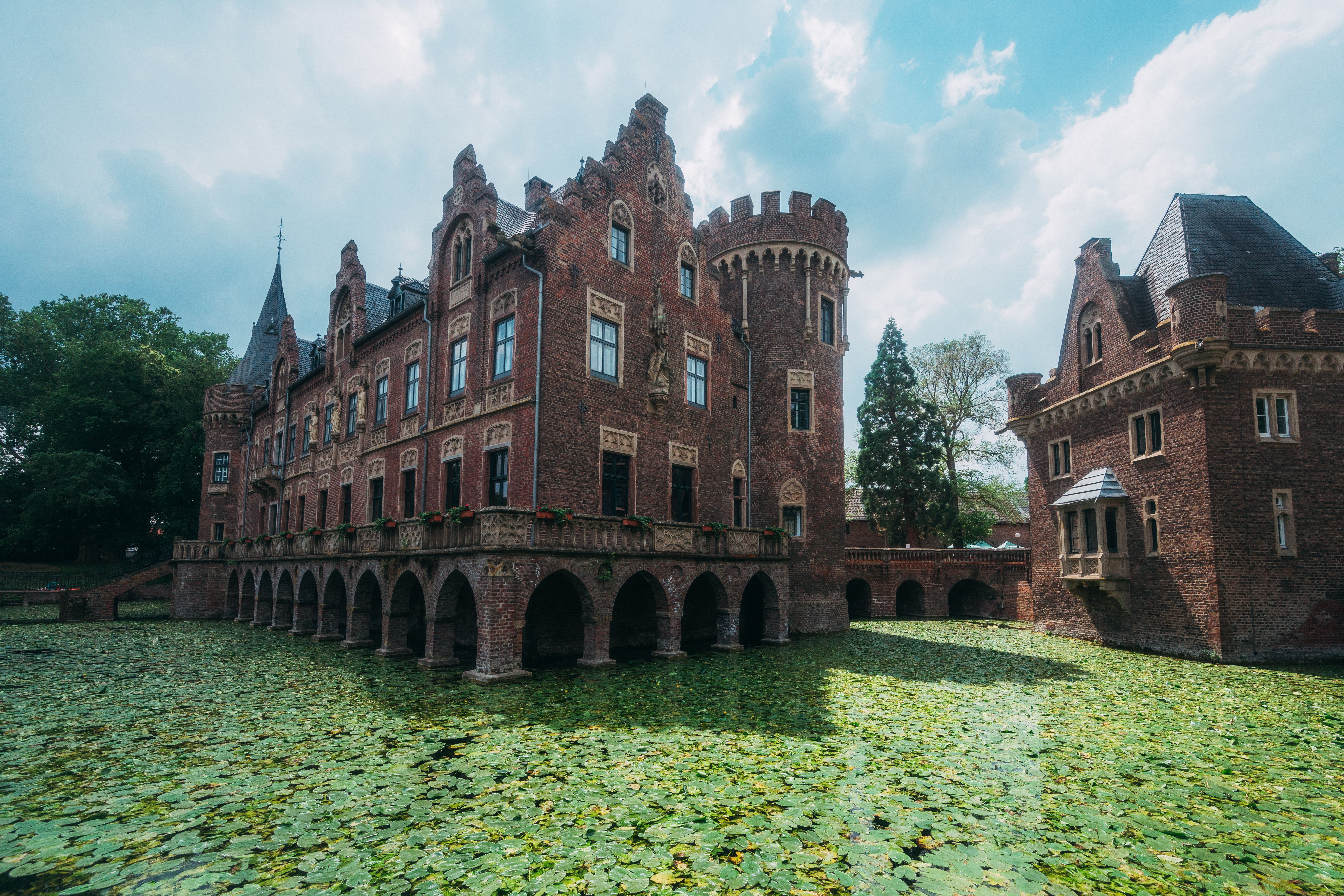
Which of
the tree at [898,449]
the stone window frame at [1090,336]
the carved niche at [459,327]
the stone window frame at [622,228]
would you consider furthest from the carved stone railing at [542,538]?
the tree at [898,449]

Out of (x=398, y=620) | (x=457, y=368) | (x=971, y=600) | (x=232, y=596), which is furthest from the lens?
(x=971, y=600)

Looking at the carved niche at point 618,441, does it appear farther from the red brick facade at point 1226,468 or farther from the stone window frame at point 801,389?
the red brick facade at point 1226,468

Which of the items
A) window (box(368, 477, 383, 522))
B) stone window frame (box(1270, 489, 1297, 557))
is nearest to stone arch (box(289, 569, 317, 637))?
window (box(368, 477, 383, 522))

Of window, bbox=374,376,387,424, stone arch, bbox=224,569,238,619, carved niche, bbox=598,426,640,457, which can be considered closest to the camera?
→ carved niche, bbox=598,426,640,457

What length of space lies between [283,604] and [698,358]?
19.9 m

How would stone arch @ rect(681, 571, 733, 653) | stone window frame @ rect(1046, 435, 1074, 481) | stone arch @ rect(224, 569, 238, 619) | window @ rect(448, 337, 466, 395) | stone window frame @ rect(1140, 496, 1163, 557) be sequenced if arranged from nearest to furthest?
stone window frame @ rect(1140, 496, 1163, 557) → window @ rect(448, 337, 466, 395) → stone arch @ rect(681, 571, 733, 653) → stone window frame @ rect(1046, 435, 1074, 481) → stone arch @ rect(224, 569, 238, 619)

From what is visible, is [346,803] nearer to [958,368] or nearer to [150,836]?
[150,836]

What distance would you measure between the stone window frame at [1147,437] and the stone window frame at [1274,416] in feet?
6.98

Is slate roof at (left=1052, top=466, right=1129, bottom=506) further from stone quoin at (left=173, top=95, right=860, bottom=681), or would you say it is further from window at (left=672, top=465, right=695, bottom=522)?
window at (left=672, top=465, right=695, bottom=522)

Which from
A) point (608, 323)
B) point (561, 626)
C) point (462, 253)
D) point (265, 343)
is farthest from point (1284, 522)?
point (265, 343)

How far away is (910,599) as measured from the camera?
124 feet

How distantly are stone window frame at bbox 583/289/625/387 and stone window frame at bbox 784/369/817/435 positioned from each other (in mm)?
8083

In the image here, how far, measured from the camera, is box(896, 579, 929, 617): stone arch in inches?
1427

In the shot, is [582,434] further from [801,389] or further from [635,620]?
[801,389]
